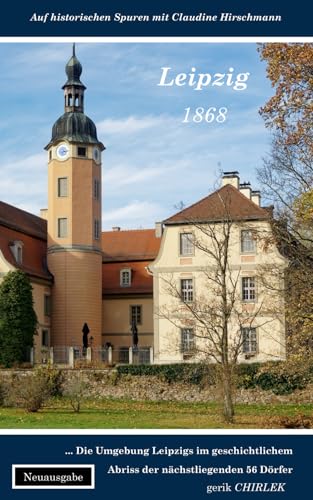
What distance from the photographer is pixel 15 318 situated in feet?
134

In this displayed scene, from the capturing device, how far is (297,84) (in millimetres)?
19000

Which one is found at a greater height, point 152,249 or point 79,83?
point 79,83

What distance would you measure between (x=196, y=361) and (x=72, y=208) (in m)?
12.4

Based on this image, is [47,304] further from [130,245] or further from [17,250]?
[130,245]

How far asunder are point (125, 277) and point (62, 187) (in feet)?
21.0

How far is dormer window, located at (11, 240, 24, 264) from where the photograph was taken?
145 feet

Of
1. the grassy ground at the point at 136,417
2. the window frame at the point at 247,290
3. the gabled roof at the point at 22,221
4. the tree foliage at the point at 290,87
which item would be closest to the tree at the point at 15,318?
the gabled roof at the point at 22,221

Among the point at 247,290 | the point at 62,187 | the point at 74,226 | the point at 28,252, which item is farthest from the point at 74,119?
the point at 247,290

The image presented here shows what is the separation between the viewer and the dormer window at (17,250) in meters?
44.1

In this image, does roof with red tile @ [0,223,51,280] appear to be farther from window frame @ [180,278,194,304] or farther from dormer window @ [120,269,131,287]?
window frame @ [180,278,194,304]

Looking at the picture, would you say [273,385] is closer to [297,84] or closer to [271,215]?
[271,215]

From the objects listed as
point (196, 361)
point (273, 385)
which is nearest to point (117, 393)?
point (196, 361)

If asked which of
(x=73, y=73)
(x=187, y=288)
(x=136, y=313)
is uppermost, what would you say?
(x=73, y=73)

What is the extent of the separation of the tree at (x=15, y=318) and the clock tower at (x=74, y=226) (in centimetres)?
353
